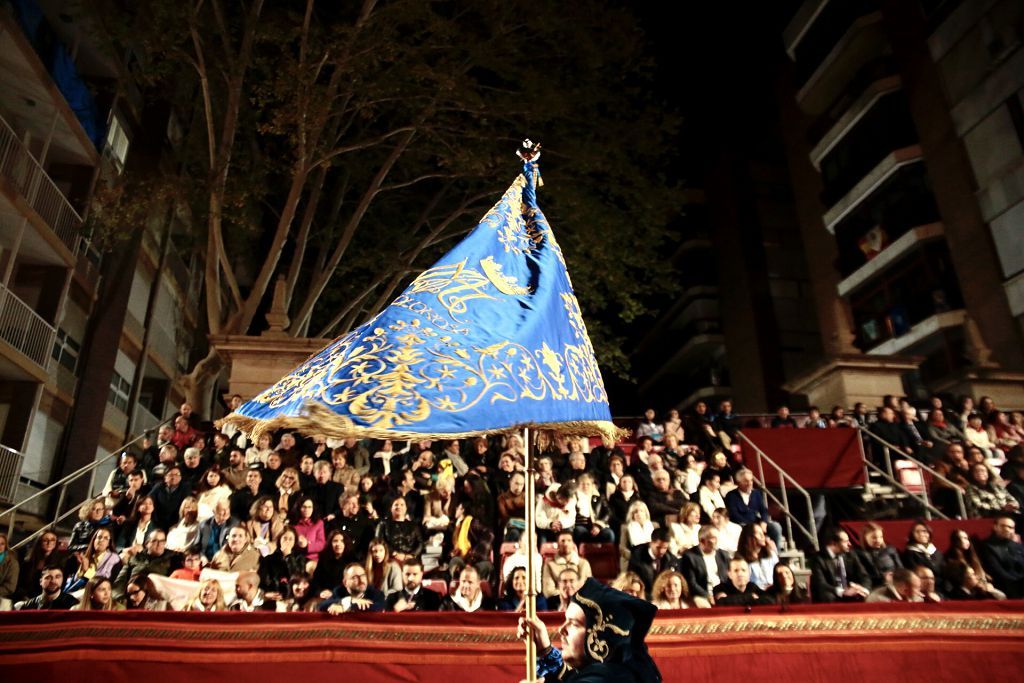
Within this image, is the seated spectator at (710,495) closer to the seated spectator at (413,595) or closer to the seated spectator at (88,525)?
the seated spectator at (413,595)

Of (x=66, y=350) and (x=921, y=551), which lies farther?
(x=66, y=350)

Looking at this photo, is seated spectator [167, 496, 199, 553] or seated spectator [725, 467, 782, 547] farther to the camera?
seated spectator [725, 467, 782, 547]

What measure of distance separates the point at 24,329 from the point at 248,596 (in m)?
12.8

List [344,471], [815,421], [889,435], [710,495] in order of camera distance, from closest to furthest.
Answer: [710,495] → [344,471] → [889,435] → [815,421]

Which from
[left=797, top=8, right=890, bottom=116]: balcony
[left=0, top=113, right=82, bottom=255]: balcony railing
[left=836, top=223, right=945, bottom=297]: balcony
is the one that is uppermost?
[left=797, top=8, right=890, bottom=116]: balcony

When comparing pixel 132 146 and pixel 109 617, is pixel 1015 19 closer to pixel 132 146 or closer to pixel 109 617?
pixel 109 617

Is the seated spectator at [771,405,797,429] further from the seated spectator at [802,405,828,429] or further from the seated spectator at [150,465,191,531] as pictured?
the seated spectator at [150,465,191,531]

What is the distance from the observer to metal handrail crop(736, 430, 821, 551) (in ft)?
28.5

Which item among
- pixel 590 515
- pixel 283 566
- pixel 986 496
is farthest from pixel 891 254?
pixel 283 566

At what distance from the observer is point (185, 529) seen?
806 centimetres

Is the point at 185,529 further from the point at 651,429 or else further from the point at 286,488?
the point at 651,429

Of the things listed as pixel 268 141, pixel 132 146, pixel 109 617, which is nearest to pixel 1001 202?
pixel 268 141

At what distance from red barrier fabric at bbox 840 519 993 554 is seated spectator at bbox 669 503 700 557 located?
2.23 m

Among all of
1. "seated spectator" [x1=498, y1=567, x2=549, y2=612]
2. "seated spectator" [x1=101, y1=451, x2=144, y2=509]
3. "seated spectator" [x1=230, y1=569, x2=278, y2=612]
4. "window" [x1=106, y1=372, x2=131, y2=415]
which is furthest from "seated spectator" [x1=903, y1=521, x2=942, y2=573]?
"window" [x1=106, y1=372, x2=131, y2=415]
